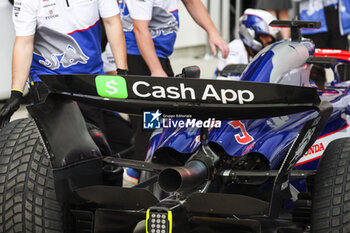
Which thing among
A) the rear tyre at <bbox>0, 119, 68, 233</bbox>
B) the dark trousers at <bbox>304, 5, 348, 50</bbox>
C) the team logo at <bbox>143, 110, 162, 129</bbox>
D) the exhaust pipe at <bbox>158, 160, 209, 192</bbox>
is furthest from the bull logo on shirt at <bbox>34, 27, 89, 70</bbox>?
the dark trousers at <bbox>304, 5, 348, 50</bbox>

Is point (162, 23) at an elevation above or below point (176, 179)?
above

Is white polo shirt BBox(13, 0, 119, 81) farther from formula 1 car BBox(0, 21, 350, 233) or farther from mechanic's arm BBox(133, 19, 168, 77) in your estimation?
formula 1 car BBox(0, 21, 350, 233)

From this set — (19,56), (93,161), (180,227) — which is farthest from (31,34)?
(180,227)

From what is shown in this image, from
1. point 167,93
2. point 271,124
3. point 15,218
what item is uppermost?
point 167,93

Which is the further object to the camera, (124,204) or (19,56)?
(19,56)

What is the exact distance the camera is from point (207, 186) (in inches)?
141

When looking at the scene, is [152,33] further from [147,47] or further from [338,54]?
[338,54]

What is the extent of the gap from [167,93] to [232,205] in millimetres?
574

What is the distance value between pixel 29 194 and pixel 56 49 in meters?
1.61

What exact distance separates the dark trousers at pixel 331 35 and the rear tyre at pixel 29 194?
542 centimetres

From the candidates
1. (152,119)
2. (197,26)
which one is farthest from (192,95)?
(197,26)

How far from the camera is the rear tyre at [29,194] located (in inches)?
137

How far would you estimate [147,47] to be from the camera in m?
5.46

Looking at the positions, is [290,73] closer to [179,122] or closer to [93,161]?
[179,122]
